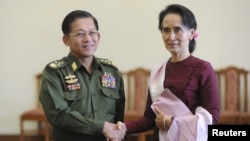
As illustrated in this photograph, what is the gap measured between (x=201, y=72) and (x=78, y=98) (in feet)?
2.13

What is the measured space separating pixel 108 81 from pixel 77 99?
0.22 metres

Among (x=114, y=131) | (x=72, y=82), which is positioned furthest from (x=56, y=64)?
(x=114, y=131)

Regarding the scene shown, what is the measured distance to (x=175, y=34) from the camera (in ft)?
5.47

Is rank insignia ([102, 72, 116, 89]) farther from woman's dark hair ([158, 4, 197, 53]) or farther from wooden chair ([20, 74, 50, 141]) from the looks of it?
wooden chair ([20, 74, 50, 141])

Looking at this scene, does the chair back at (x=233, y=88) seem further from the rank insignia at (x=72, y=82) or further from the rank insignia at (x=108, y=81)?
the rank insignia at (x=72, y=82)

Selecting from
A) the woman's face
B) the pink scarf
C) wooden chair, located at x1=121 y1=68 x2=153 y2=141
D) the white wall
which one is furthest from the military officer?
the white wall

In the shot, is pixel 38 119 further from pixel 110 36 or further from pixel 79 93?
pixel 79 93

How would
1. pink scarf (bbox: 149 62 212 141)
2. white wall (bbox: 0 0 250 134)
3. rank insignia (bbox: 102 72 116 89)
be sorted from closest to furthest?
pink scarf (bbox: 149 62 212 141) → rank insignia (bbox: 102 72 116 89) → white wall (bbox: 0 0 250 134)

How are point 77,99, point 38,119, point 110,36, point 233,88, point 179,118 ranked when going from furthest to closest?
point 110,36, point 233,88, point 38,119, point 77,99, point 179,118

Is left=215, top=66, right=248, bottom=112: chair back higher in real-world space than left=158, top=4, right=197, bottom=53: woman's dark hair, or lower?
lower

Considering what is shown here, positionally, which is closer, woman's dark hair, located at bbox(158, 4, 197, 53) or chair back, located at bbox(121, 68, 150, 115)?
woman's dark hair, located at bbox(158, 4, 197, 53)

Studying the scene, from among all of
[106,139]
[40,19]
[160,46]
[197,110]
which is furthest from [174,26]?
[40,19]

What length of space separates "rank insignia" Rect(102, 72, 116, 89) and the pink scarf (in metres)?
0.27

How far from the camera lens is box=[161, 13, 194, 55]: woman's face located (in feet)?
5.45
